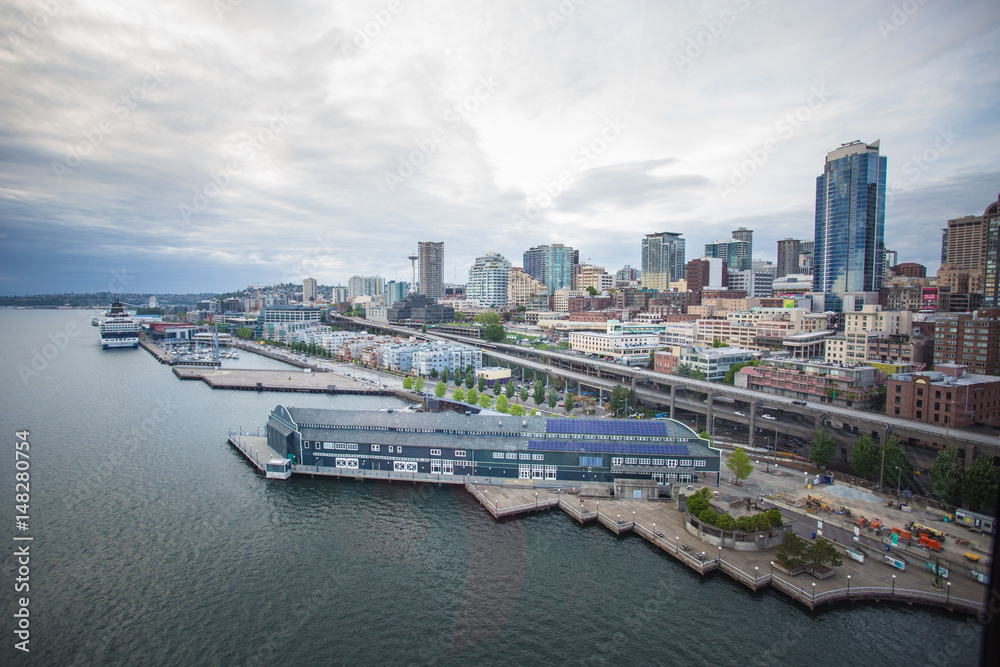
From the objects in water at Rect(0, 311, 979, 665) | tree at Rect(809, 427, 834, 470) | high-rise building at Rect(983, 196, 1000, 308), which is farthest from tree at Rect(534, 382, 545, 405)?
high-rise building at Rect(983, 196, 1000, 308)

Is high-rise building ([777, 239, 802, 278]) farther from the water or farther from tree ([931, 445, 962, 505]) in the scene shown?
the water

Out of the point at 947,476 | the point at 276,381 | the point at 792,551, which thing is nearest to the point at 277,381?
the point at 276,381

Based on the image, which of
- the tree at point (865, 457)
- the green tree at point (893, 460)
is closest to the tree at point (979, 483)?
the green tree at point (893, 460)

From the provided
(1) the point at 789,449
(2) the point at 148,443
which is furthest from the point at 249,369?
(1) the point at 789,449

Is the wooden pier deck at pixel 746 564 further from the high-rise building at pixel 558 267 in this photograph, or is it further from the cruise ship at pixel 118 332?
the high-rise building at pixel 558 267

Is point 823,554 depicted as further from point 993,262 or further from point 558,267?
point 558,267

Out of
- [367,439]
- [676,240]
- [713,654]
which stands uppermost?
[676,240]

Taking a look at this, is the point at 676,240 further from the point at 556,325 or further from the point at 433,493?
the point at 433,493
